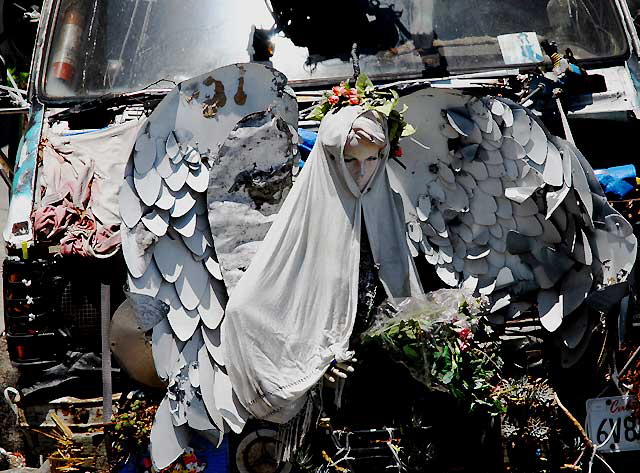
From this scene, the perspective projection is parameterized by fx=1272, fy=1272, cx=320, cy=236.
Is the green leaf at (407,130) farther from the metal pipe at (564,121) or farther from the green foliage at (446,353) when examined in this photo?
the metal pipe at (564,121)

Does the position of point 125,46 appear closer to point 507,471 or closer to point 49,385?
point 49,385

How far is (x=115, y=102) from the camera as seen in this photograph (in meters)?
6.29

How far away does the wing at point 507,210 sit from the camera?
5539 millimetres

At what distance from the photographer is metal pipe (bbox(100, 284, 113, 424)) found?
553cm

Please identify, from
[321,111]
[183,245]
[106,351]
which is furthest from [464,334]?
[106,351]

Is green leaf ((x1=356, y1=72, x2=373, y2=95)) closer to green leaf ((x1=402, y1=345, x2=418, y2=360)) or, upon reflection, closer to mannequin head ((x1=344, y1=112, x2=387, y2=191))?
mannequin head ((x1=344, y1=112, x2=387, y2=191))

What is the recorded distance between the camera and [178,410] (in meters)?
5.34

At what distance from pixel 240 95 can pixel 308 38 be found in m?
1.23

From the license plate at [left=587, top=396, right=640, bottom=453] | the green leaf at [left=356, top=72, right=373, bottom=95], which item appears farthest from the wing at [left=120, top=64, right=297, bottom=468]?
the license plate at [left=587, top=396, right=640, bottom=453]

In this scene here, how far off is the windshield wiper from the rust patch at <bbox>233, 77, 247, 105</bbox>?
32.1 inches

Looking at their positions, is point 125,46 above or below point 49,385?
above

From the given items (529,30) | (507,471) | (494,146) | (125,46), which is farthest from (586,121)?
(125,46)

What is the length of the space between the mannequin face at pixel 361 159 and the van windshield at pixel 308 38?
1.36m

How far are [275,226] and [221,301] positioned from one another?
0.43 meters
